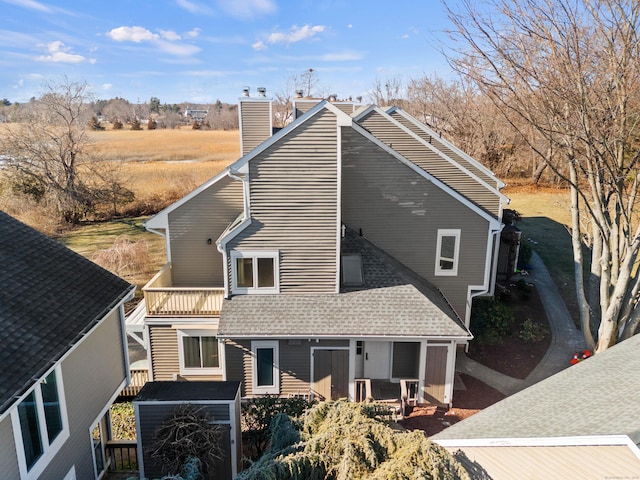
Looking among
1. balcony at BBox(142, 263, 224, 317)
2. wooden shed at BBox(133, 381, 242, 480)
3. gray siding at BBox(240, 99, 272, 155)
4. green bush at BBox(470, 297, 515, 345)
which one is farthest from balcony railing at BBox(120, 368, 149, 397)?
green bush at BBox(470, 297, 515, 345)

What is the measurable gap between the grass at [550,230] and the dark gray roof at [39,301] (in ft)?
62.7

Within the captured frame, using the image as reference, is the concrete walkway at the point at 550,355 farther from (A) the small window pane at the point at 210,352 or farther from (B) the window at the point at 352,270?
(A) the small window pane at the point at 210,352

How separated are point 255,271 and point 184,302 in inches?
103

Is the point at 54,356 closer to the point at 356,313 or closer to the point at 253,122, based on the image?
the point at 356,313

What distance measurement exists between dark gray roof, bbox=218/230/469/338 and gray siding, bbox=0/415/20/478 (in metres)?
6.13

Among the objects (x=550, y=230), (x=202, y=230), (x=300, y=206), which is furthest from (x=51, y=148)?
(x=550, y=230)

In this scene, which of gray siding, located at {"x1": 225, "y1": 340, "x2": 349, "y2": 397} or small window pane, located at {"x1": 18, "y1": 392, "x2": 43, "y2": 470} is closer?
small window pane, located at {"x1": 18, "y1": 392, "x2": 43, "y2": 470}

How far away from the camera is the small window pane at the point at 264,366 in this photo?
13349 millimetres

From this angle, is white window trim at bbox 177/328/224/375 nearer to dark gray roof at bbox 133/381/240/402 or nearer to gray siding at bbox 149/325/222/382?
gray siding at bbox 149/325/222/382

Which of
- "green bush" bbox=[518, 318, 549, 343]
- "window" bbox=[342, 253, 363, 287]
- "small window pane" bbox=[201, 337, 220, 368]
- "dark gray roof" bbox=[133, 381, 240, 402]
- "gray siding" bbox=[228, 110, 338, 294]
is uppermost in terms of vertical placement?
"gray siding" bbox=[228, 110, 338, 294]

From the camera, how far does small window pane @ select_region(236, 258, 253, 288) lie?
535 inches

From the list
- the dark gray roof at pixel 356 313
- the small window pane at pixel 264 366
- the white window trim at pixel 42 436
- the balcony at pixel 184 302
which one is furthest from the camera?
the balcony at pixel 184 302

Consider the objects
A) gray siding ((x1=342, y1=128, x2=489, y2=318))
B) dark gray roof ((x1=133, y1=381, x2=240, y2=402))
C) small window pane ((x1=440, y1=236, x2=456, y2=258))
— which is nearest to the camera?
dark gray roof ((x1=133, y1=381, x2=240, y2=402))

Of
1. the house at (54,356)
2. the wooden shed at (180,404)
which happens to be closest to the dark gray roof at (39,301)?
the house at (54,356)
